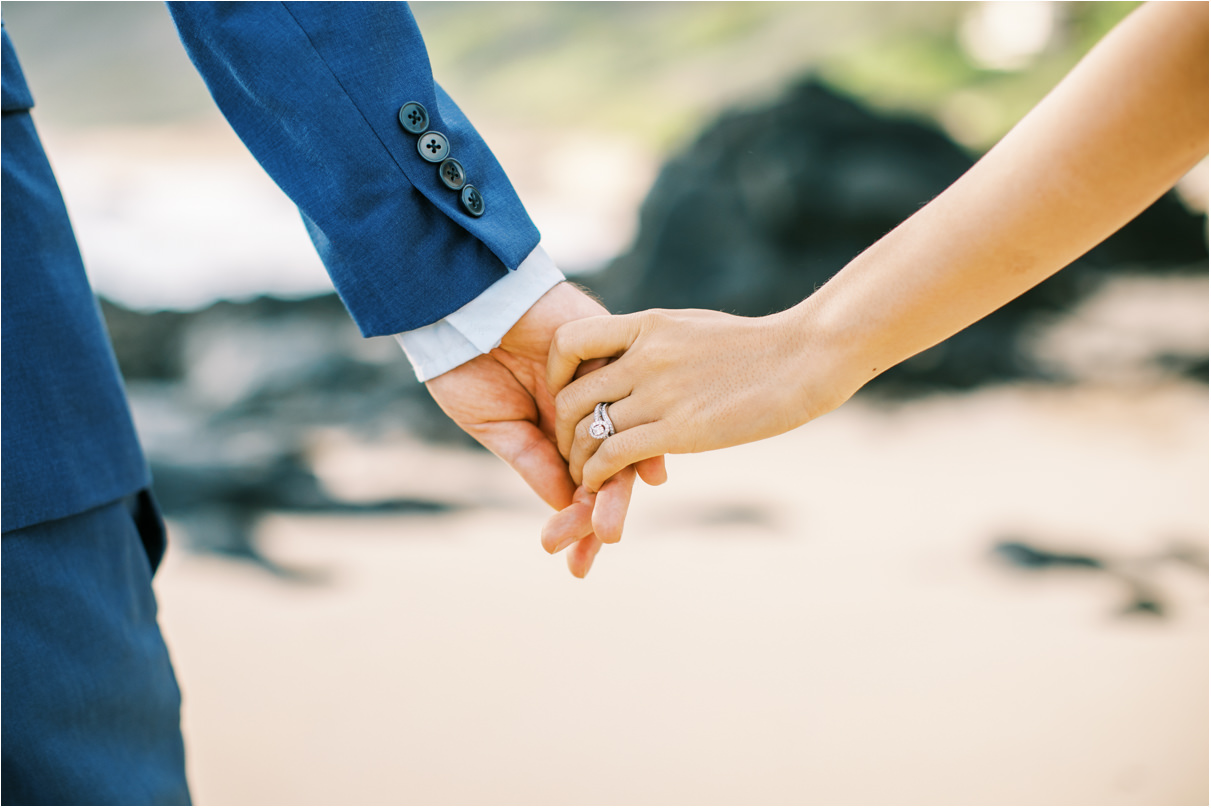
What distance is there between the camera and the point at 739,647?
2.62m

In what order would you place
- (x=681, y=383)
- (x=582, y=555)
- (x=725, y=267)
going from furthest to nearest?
(x=725, y=267) → (x=582, y=555) → (x=681, y=383)

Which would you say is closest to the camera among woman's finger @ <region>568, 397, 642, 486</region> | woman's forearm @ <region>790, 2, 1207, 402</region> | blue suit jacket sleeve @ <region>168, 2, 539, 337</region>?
woman's forearm @ <region>790, 2, 1207, 402</region>

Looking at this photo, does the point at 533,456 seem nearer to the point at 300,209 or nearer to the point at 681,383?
the point at 681,383

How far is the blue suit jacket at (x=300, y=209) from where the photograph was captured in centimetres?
101

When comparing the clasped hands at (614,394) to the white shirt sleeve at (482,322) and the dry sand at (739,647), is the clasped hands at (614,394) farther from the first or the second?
the dry sand at (739,647)

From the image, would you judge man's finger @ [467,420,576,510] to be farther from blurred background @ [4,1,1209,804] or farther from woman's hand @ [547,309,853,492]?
blurred background @ [4,1,1209,804]

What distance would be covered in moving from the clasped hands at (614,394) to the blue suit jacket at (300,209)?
0.58 ft

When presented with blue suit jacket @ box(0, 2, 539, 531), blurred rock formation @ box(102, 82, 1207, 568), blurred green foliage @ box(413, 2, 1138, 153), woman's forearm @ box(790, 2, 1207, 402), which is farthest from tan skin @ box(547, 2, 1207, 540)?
blurred green foliage @ box(413, 2, 1138, 153)

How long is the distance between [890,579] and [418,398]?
10.6 feet

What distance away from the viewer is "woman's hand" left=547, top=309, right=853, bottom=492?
124 cm

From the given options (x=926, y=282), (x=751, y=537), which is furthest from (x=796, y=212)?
(x=926, y=282)

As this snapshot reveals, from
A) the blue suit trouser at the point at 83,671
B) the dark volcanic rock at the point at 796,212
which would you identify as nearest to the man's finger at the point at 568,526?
the blue suit trouser at the point at 83,671

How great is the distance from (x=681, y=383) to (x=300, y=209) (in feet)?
1.94

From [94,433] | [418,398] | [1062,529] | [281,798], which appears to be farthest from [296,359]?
[94,433]
